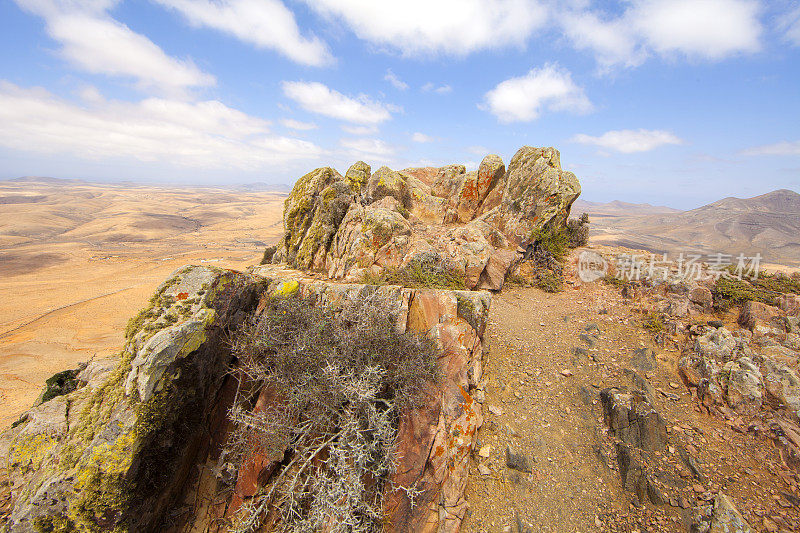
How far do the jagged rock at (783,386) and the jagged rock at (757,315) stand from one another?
2.20 meters

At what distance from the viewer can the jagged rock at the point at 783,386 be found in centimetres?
611

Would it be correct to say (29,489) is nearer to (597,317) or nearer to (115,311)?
(597,317)

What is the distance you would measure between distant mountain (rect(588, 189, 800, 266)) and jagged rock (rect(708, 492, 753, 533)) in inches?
1537

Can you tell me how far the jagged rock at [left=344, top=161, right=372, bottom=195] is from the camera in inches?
691

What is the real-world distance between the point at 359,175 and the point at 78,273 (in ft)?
103

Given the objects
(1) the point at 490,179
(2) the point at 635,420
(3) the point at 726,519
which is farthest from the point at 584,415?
(1) the point at 490,179

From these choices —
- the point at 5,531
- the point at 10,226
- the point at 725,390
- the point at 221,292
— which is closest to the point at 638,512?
the point at 725,390

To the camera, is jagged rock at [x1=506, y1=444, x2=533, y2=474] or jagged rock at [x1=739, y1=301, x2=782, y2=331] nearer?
jagged rock at [x1=506, y1=444, x2=533, y2=474]

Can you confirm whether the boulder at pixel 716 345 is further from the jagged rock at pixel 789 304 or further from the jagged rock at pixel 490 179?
the jagged rock at pixel 490 179

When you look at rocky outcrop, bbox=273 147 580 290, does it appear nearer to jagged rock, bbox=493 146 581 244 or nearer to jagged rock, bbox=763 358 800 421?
jagged rock, bbox=493 146 581 244

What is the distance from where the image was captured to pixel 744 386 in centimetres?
657

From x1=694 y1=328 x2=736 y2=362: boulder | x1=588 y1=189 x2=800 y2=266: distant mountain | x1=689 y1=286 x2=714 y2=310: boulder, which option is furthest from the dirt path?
x1=588 y1=189 x2=800 y2=266: distant mountain

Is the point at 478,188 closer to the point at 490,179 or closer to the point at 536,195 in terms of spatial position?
the point at 490,179

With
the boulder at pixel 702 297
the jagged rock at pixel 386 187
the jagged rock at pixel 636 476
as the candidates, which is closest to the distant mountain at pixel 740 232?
the boulder at pixel 702 297
